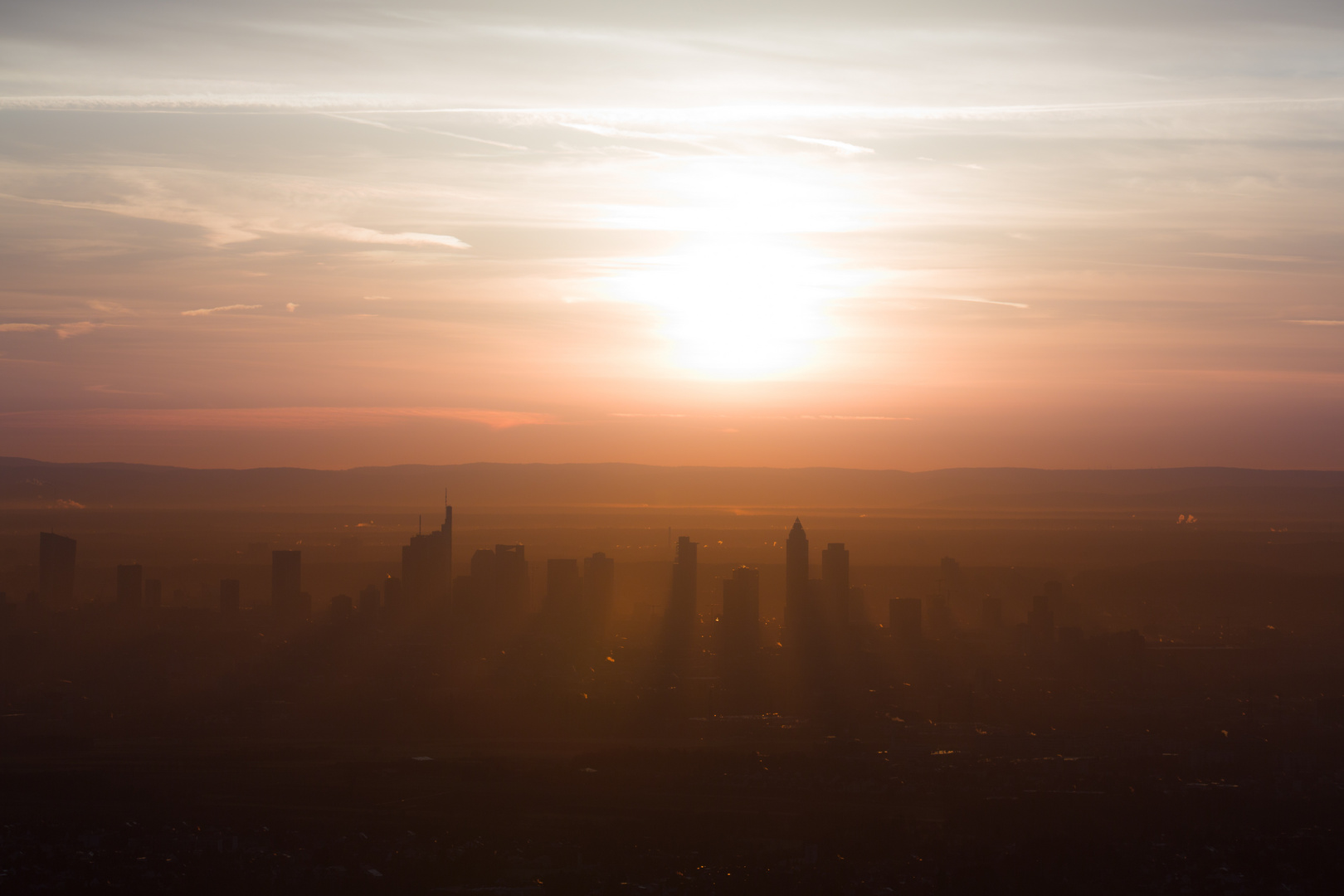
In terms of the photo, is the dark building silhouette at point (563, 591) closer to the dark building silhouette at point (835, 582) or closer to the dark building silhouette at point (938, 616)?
the dark building silhouette at point (835, 582)

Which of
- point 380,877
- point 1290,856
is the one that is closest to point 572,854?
point 380,877

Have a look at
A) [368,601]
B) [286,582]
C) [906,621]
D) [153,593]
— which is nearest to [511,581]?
[368,601]

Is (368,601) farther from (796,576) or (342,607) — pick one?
(796,576)

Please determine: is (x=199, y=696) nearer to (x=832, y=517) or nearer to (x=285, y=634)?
(x=285, y=634)

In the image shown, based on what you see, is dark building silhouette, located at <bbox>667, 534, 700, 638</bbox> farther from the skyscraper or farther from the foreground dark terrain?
the foreground dark terrain

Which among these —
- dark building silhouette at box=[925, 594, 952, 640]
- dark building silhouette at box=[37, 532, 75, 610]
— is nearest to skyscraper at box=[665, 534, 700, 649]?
dark building silhouette at box=[925, 594, 952, 640]
